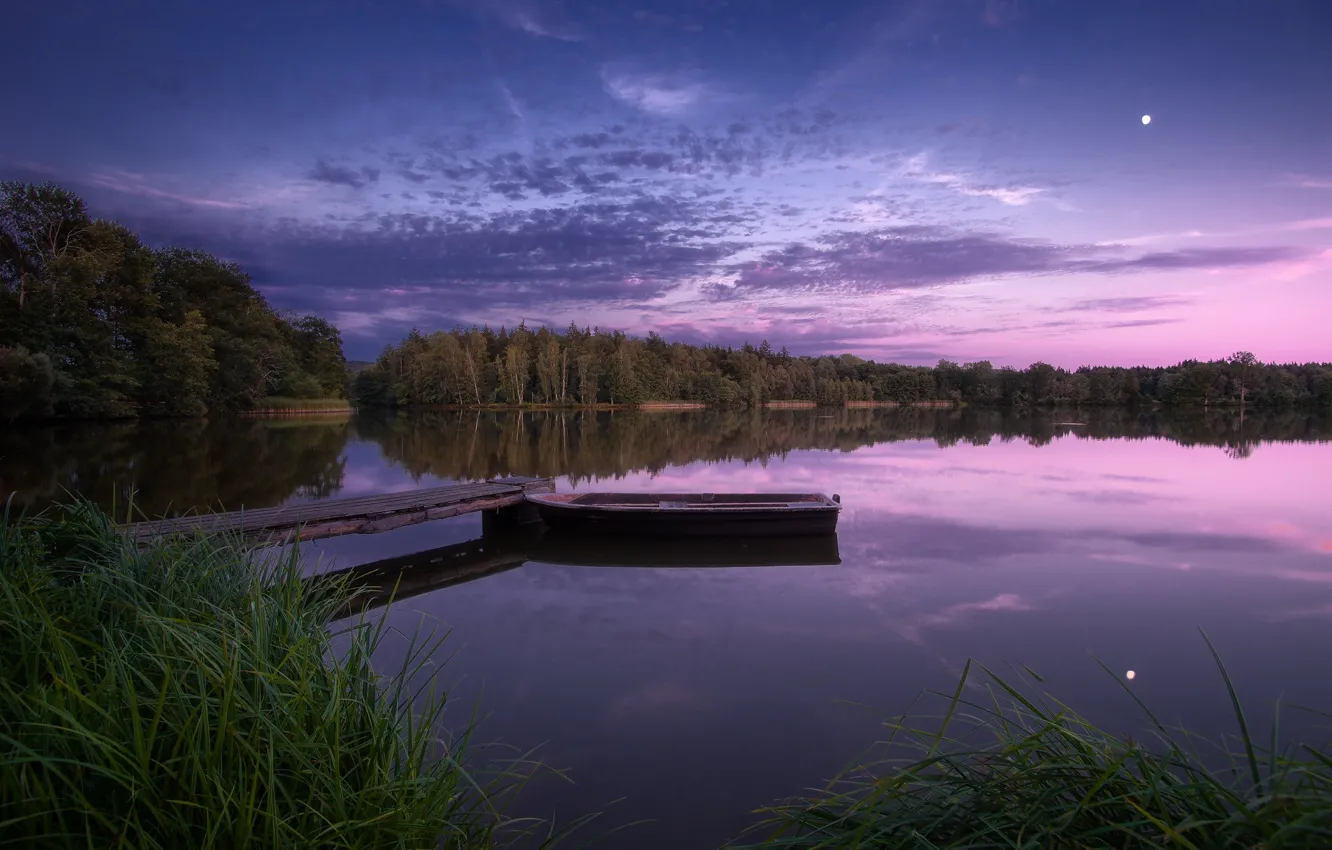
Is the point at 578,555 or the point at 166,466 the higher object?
the point at 166,466

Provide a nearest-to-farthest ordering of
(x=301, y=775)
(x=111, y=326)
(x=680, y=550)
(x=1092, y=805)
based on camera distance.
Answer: (x=1092, y=805) → (x=301, y=775) → (x=680, y=550) → (x=111, y=326)

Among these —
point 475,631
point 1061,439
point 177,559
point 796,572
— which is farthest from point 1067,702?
point 1061,439

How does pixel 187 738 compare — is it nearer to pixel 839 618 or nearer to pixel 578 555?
pixel 839 618

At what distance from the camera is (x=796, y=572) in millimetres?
8891

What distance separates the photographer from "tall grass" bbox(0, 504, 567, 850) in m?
1.96

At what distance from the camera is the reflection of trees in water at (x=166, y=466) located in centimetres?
1280

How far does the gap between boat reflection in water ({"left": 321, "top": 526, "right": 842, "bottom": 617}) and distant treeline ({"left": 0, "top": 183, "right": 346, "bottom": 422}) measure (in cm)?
2295

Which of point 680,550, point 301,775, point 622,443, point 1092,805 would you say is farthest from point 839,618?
point 622,443

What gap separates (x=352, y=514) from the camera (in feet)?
28.3

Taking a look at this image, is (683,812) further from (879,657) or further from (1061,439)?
(1061,439)

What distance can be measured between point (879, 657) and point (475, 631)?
12.4ft

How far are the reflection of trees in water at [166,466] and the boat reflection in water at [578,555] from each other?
8.57 feet

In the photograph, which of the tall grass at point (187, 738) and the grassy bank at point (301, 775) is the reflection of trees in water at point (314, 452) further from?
the grassy bank at point (301, 775)

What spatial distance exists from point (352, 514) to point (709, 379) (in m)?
77.2
